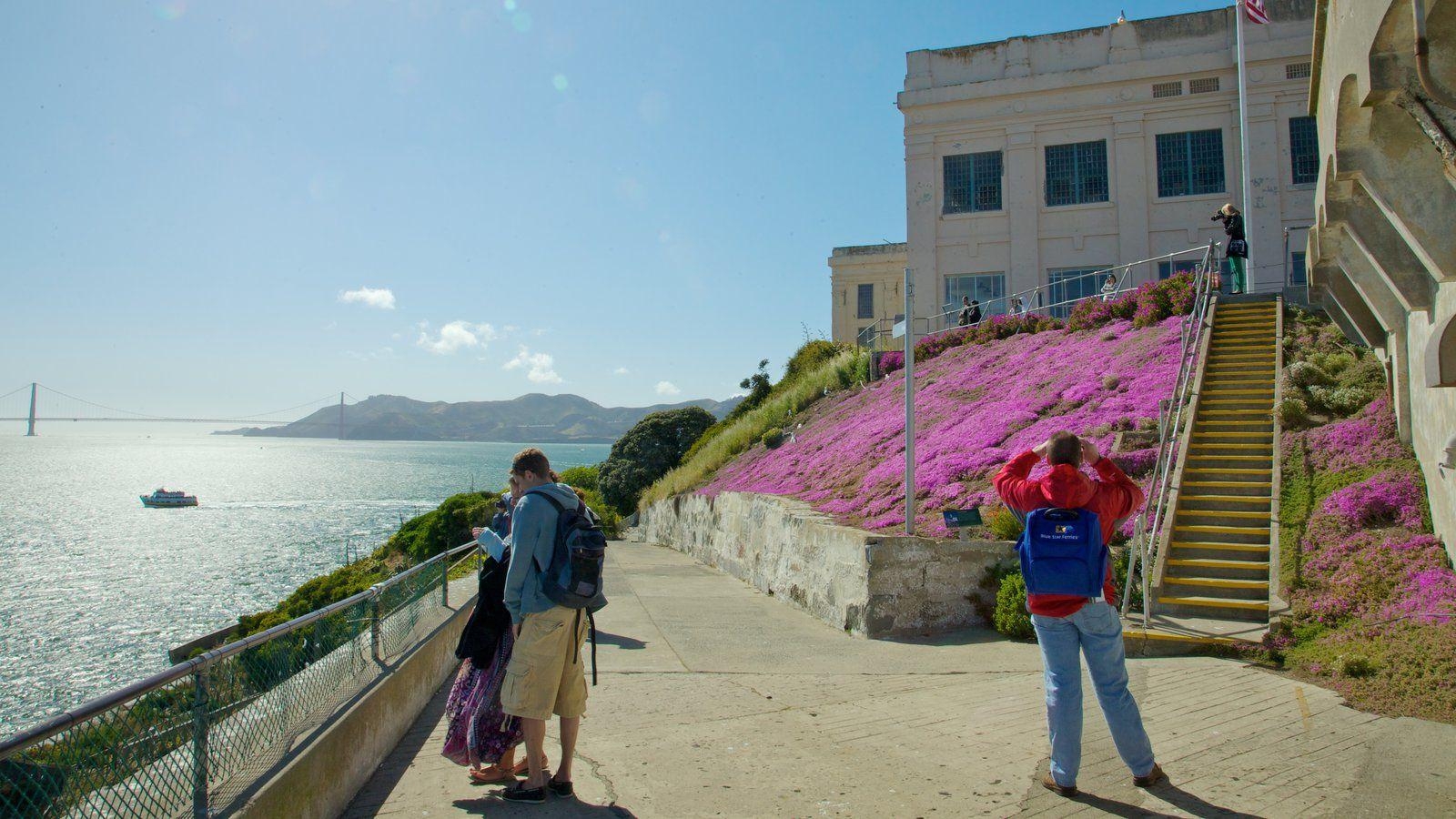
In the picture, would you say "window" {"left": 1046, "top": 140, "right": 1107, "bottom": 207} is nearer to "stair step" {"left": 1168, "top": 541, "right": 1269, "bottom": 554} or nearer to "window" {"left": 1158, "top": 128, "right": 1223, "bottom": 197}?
"window" {"left": 1158, "top": 128, "right": 1223, "bottom": 197}

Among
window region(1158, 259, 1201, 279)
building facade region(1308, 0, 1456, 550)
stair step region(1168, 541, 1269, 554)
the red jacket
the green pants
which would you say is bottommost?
stair step region(1168, 541, 1269, 554)

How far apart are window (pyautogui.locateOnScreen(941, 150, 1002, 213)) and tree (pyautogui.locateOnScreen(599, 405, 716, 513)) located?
33.1 feet

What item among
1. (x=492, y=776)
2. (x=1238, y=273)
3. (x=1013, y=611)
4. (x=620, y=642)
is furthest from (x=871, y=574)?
(x=1238, y=273)

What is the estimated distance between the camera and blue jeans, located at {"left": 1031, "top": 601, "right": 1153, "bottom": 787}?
4535mm

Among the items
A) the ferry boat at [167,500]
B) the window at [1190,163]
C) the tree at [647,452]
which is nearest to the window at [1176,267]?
the window at [1190,163]

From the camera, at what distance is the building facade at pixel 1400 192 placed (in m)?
4.61

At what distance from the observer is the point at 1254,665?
728 cm

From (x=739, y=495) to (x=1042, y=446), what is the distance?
1174 cm

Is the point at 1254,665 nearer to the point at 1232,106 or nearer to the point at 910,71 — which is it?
the point at 1232,106

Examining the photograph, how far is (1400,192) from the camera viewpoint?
5.77m

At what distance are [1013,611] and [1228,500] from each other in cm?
337

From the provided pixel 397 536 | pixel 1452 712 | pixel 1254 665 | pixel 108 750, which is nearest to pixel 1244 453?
pixel 1254 665

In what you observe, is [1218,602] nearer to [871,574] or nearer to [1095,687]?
[871,574]

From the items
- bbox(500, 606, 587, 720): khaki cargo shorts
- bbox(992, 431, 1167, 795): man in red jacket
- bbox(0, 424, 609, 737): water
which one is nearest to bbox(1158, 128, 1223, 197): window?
bbox(992, 431, 1167, 795): man in red jacket
